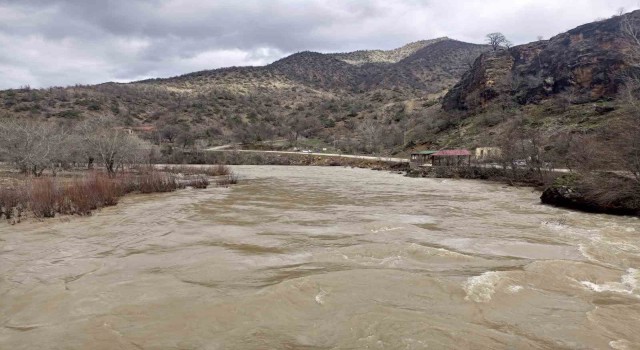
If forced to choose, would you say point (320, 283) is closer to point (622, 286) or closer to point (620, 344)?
point (620, 344)

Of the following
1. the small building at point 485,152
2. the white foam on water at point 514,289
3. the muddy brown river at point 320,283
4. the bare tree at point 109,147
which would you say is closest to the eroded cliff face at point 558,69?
the small building at point 485,152

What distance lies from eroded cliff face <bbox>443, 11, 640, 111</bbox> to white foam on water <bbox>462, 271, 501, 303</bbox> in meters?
58.1

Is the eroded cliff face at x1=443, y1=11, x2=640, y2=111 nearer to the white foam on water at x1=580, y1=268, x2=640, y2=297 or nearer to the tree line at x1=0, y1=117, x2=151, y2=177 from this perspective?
the tree line at x1=0, y1=117, x2=151, y2=177

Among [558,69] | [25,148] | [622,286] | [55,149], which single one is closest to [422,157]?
[558,69]

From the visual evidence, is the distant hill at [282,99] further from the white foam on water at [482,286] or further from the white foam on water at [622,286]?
the white foam on water at [482,286]

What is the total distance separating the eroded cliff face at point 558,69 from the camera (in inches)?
2315

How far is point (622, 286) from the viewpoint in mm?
8062

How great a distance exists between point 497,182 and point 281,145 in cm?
5212

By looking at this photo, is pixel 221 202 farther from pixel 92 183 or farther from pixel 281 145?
pixel 281 145

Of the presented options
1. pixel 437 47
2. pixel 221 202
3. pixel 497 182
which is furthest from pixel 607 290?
pixel 437 47

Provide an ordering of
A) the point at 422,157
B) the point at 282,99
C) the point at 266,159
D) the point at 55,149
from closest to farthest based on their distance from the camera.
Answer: the point at 55,149
the point at 422,157
the point at 266,159
the point at 282,99

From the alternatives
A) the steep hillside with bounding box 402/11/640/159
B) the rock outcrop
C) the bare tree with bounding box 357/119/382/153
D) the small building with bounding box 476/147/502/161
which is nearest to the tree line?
the rock outcrop

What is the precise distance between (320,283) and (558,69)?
7025 cm

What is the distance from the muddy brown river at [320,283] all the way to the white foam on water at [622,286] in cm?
5
